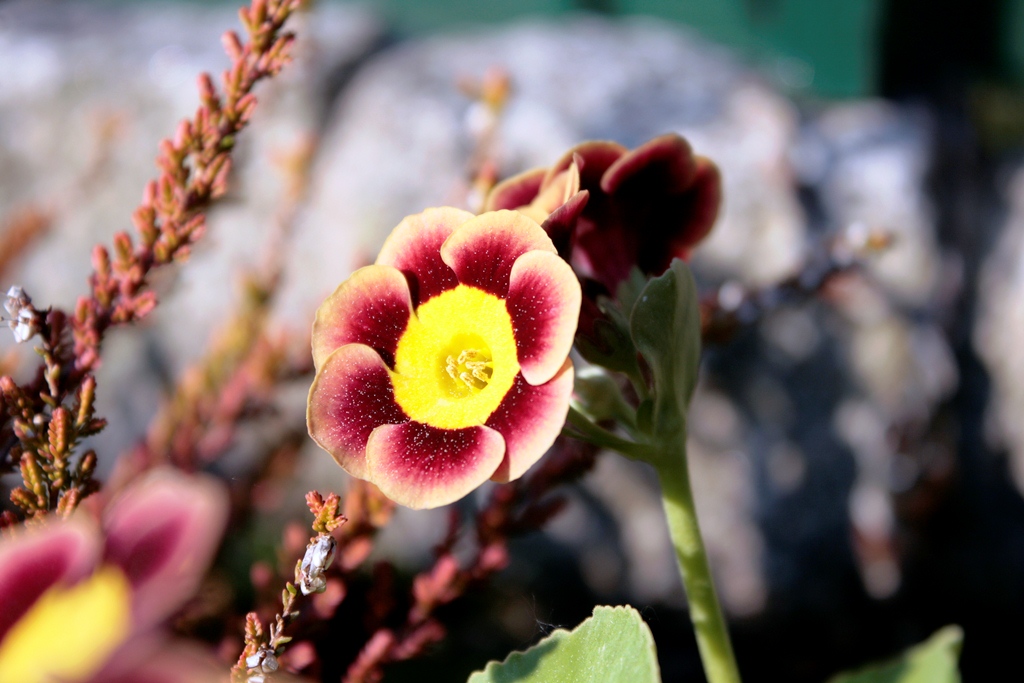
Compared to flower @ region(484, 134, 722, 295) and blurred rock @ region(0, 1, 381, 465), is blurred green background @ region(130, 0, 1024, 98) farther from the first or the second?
flower @ region(484, 134, 722, 295)

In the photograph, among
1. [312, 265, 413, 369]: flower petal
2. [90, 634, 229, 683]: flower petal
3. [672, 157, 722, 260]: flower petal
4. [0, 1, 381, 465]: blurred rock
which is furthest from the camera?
[0, 1, 381, 465]: blurred rock

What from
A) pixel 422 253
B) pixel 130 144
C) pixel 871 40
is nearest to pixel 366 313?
pixel 422 253

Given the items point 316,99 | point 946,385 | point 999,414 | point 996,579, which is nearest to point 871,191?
point 946,385

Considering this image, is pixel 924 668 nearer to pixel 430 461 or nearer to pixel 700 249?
pixel 430 461

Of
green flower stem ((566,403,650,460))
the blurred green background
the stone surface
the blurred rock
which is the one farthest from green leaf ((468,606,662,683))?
the blurred green background

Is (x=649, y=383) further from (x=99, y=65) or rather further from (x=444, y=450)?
(x=99, y=65)

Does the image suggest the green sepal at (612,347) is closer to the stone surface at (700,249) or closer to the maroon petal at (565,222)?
the maroon petal at (565,222)

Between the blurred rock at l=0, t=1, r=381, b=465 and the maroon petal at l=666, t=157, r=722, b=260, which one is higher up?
the blurred rock at l=0, t=1, r=381, b=465
